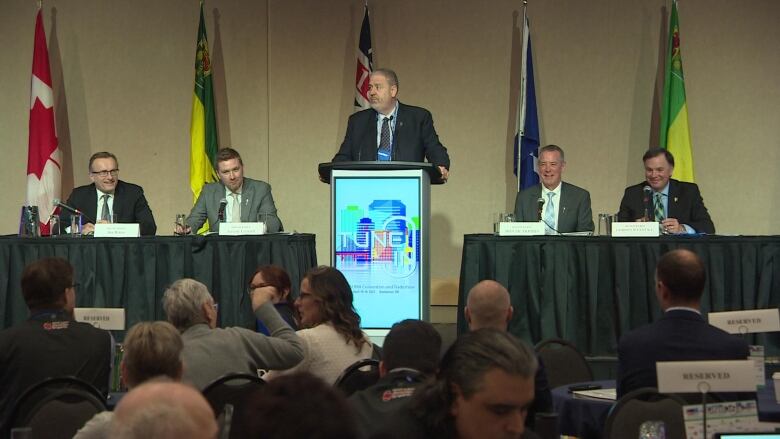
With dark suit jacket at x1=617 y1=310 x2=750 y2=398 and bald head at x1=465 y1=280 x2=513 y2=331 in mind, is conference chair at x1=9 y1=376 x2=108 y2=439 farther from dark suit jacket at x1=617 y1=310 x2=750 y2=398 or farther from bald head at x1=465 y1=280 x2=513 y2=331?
dark suit jacket at x1=617 y1=310 x2=750 y2=398

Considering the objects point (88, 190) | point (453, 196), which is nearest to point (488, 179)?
point (453, 196)

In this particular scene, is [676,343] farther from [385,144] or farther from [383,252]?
[385,144]

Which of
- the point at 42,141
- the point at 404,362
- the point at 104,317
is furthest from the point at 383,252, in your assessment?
the point at 42,141

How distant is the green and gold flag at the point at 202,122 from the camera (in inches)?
358

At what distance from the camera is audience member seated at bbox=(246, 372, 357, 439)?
1.58m

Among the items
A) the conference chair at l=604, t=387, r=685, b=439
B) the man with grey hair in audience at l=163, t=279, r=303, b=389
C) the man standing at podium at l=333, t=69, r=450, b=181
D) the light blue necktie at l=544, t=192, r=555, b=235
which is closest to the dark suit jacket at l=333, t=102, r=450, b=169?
the man standing at podium at l=333, t=69, r=450, b=181

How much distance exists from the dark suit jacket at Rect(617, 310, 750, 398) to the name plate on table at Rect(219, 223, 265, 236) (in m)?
3.12

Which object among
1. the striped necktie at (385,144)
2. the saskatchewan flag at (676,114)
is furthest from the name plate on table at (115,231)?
the saskatchewan flag at (676,114)

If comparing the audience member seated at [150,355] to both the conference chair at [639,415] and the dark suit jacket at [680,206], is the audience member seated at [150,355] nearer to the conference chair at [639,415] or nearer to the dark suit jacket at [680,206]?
the conference chair at [639,415]

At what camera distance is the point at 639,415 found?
351 cm

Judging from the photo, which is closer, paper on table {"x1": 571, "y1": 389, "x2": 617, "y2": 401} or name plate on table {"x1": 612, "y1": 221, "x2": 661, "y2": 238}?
paper on table {"x1": 571, "y1": 389, "x2": 617, "y2": 401}

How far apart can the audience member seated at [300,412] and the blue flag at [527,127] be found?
286 inches

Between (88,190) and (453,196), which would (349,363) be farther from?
(453,196)

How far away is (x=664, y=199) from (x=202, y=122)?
12.9 feet
